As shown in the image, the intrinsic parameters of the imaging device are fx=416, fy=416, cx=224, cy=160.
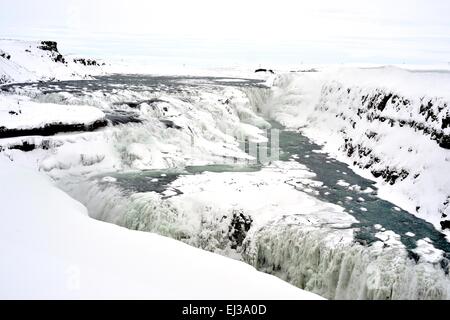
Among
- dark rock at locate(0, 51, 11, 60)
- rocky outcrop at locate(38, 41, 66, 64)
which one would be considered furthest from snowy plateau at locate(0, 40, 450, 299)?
rocky outcrop at locate(38, 41, 66, 64)

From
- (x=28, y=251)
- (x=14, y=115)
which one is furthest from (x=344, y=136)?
(x=28, y=251)

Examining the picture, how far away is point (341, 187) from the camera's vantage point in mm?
17547

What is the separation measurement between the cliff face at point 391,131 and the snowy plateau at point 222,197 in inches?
3.5

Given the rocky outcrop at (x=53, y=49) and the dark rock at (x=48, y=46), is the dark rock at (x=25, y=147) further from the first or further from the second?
the dark rock at (x=48, y=46)

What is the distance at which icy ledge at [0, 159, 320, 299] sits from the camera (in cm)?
564

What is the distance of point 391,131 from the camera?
21.5 meters

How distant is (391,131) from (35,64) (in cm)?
3620

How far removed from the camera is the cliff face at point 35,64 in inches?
1462

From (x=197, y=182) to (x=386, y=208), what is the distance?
7220 mm

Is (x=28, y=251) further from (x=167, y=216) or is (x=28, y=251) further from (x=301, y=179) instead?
(x=301, y=179)

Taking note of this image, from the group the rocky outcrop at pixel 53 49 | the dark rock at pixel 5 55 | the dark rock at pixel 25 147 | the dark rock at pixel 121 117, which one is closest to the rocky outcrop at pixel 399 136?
the dark rock at pixel 121 117

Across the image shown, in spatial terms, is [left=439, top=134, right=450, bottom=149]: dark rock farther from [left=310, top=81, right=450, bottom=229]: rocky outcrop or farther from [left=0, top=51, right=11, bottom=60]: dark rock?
[left=0, top=51, right=11, bottom=60]: dark rock

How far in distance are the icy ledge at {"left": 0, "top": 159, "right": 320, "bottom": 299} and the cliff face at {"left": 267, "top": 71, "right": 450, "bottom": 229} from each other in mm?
10091

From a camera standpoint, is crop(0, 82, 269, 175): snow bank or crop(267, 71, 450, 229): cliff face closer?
crop(267, 71, 450, 229): cliff face
